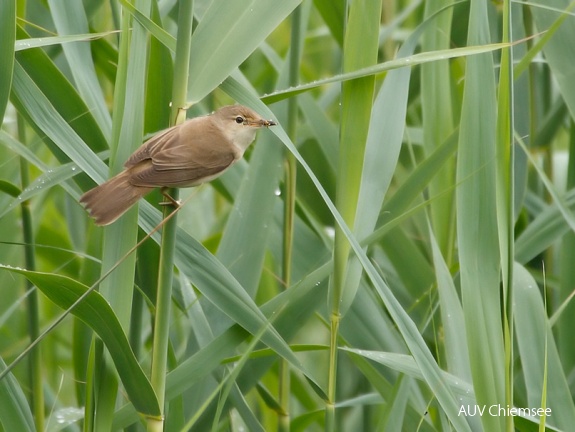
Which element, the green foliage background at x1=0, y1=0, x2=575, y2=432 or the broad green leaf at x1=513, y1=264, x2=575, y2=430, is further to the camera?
the broad green leaf at x1=513, y1=264, x2=575, y2=430

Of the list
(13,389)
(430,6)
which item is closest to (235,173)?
(430,6)

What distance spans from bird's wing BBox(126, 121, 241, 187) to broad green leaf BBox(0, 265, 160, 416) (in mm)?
261

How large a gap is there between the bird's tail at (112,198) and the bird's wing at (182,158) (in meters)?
0.02

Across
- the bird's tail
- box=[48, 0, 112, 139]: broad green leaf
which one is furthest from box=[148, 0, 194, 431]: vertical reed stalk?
box=[48, 0, 112, 139]: broad green leaf

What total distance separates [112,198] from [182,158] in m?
0.27

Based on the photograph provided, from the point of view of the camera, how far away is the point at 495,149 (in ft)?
4.97

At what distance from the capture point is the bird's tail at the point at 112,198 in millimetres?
1462

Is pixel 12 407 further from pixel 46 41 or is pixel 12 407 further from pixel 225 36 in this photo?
pixel 225 36

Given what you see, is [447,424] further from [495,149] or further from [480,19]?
[480,19]

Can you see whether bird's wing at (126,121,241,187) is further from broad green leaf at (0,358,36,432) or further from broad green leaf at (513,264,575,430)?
broad green leaf at (513,264,575,430)

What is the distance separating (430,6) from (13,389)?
1245 millimetres

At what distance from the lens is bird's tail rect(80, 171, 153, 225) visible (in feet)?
4.80

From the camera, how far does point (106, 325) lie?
53.4 inches

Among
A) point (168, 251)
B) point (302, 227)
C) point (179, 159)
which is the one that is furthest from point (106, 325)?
point (302, 227)
